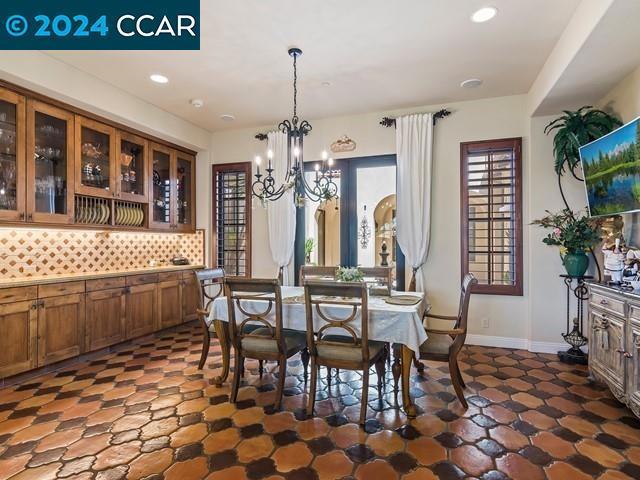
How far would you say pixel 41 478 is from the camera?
1.92 meters

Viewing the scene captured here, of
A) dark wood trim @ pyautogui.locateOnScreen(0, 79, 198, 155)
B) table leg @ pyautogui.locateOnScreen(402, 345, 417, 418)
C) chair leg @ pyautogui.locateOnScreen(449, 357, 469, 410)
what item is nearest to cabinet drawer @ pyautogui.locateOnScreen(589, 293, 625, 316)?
chair leg @ pyautogui.locateOnScreen(449, 357, 469, 410)

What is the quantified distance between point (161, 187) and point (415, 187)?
368 centimetres

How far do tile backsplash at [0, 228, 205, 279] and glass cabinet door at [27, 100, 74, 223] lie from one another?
1.16 ft

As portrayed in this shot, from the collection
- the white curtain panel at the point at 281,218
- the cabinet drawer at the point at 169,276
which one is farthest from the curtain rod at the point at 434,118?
the cabinet drawer at the point at 169,276

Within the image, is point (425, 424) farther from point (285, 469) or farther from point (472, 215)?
point (472, 215)

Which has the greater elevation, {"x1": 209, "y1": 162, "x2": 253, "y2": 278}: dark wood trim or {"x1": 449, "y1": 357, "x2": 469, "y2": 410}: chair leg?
{"x1": 209, "y1": 162, "x2": 253, "y2": 278}: dark wood trim

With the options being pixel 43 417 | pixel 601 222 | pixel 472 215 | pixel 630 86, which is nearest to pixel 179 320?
pixel 43 417

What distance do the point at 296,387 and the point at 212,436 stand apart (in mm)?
942

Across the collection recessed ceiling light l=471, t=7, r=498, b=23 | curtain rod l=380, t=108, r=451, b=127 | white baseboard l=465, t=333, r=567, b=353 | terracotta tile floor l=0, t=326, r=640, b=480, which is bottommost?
terracotta tile floor l=0, t=326, r=640, b=480

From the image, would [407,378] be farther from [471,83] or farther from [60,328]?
[60,328]

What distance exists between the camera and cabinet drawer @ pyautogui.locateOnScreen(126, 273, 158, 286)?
4.25 metres

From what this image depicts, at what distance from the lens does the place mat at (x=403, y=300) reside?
112 inches

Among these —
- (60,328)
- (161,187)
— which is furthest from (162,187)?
(60,328)

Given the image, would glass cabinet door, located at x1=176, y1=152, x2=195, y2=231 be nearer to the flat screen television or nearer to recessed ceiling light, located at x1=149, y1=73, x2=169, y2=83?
recessed ceiling light, located at x1=149, y1=73, x2=169, y2=83
